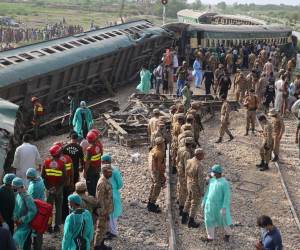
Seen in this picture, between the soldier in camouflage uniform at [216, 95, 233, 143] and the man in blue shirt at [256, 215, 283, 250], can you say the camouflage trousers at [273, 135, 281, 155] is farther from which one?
the man in blue shirt at [256, 215, 283, 250]

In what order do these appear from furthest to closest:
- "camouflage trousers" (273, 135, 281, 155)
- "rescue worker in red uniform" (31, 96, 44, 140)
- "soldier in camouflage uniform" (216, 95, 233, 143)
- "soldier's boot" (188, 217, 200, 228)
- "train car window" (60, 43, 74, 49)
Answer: "train car window" (60, 43, 74, 49) → "soldier in camouflage uniform" (216, 95, 233, 143) → "rescue worker in red uniform" (31, 96, 44, 140) → "camouflage trousers" (273, 135, 281, 155) → "soldier's boot" (188, 217, 200, 228)

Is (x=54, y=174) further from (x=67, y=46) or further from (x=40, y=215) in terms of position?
(x=67, y=46)

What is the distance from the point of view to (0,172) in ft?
27.7

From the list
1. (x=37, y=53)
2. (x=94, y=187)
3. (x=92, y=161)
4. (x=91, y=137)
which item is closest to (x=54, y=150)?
(x=91, y=137)

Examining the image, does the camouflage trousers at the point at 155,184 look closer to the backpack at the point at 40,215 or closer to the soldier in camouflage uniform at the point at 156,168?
the soldier in camouflage uniform at the point at 156,168

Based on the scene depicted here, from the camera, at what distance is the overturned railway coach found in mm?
14688

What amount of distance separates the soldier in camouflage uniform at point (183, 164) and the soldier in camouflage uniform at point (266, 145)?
318cm

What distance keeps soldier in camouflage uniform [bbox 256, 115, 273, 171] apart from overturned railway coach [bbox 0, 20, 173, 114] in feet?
21.0

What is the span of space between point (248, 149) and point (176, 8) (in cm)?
9068

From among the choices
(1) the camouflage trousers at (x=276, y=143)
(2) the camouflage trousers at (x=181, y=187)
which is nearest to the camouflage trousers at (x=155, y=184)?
(2) the camouflage trousers at (x=181, y=187)

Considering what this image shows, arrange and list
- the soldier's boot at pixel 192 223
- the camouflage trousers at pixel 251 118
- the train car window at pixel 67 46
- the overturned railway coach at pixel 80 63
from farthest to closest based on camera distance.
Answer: the train car window at pixel 67 46, the camouflage trousers at pixel 251 118, the overturned railway coach at pixel 80 63, the soldier's boot at pixel 192 223

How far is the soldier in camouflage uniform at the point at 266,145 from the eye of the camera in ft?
39.8

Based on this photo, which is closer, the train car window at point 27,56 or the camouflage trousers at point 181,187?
the camouflage trousers at point 181,187

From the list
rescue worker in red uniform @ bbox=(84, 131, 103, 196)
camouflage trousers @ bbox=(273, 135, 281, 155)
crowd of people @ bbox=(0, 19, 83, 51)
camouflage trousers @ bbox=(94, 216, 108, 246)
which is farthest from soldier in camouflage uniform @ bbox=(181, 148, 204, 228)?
crowd of people @ bbox=(0, 19, 83, 51)
